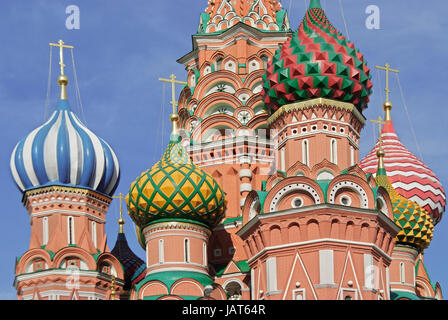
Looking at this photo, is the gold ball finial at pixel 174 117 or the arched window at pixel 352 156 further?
the gold ball finial at pixel 174 117

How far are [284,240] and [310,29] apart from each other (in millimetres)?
4781

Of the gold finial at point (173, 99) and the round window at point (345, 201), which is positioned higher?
the gold finial at point (173, 99)

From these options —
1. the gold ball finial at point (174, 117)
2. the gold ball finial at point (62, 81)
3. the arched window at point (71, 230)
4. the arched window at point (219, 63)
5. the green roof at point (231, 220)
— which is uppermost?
the arched window at point (219, 63)

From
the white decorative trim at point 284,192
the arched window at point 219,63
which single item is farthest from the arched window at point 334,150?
the arched window at point 219,63

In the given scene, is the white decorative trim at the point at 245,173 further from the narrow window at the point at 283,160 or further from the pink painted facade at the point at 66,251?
the pink painted facade at the point at 66,251

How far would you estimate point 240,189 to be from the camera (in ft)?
90.9

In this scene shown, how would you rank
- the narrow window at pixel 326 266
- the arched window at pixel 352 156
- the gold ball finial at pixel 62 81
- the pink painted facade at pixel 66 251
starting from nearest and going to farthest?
the narrow window at pixel 326 266 < the arched window at pixel 352 156 < the pink painted facade at pixel 66 251 < the gold ball finial at pixel 62 81

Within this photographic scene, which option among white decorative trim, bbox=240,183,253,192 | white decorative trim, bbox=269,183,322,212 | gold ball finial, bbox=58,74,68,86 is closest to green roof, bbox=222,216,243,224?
white decorative trim, bbox=240,183,253,192

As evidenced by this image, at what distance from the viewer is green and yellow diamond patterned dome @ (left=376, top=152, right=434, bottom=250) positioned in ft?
88.9

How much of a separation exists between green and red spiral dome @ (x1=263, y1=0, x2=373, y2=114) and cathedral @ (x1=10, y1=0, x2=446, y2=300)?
0.03 m

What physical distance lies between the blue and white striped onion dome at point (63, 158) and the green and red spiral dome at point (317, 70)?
3.95m

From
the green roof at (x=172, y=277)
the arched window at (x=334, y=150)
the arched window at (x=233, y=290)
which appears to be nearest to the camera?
the green roof at (x=172, y=277)

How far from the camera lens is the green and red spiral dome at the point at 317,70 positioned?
25.1 meters

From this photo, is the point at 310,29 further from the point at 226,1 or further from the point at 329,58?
the point at 226,1
